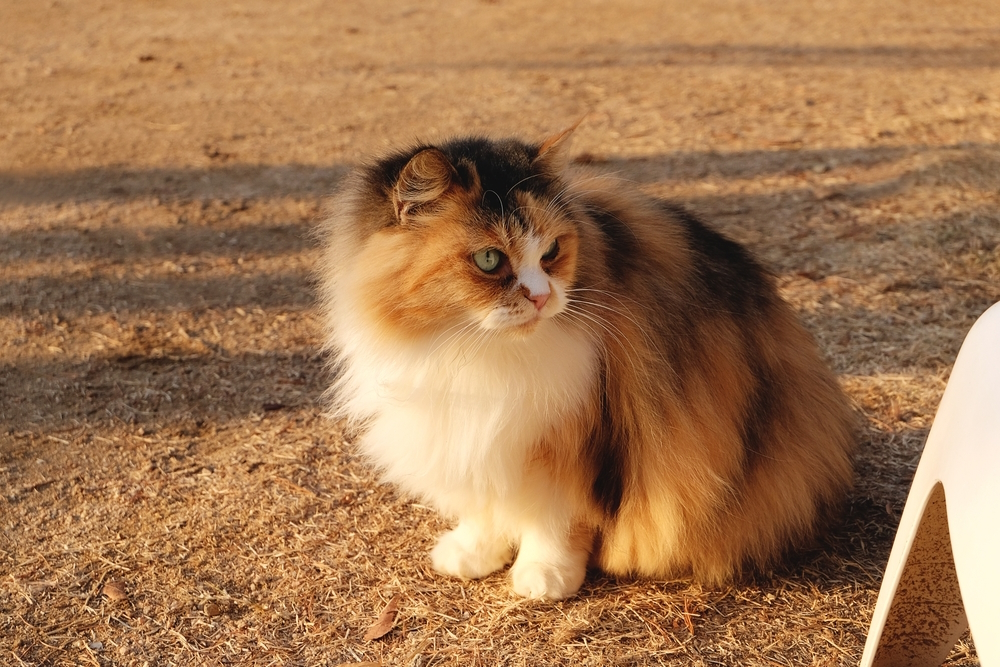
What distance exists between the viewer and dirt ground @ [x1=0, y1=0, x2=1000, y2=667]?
2410mm

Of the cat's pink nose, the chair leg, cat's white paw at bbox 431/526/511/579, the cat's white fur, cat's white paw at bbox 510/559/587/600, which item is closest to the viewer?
the chair leg

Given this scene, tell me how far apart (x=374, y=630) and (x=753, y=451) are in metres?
1.09

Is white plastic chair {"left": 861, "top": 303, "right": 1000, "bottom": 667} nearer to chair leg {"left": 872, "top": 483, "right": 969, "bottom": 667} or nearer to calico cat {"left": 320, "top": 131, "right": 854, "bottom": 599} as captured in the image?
chair leg {"left": 872, "top": 483, "right": 969, "bottom": 667}

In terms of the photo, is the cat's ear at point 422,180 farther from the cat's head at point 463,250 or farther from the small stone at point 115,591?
the small stone at point 115,591

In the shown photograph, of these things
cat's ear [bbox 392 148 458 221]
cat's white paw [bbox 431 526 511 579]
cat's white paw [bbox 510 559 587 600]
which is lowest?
cat's white paw [bbox 431 526 511 579]

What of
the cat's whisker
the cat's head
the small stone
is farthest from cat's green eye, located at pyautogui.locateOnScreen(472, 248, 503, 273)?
the small stone

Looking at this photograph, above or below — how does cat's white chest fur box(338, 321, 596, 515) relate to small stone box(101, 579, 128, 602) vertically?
above

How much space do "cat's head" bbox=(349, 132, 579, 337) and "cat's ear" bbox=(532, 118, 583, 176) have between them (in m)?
0.09

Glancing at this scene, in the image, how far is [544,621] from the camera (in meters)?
2.37

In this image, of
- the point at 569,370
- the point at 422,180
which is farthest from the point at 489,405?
the point at 422,180

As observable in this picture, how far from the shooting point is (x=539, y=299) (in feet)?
6.40

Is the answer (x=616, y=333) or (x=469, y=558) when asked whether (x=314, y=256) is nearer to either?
(x=469, y=558)

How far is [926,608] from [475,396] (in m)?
1.07

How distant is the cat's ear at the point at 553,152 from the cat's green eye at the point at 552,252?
229mm
